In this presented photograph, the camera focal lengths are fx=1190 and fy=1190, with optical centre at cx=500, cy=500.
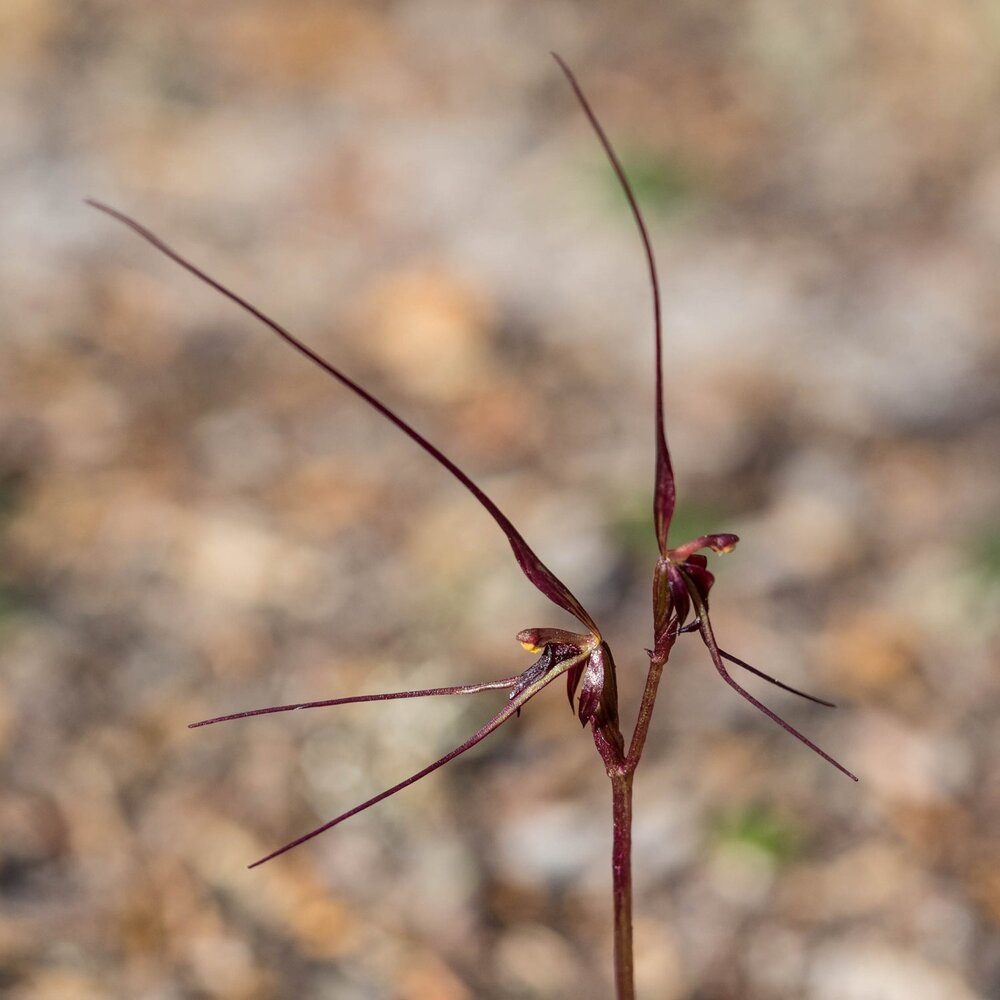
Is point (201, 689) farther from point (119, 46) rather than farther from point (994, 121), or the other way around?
point (994, 121)

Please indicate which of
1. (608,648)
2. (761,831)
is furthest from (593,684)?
(761,831)

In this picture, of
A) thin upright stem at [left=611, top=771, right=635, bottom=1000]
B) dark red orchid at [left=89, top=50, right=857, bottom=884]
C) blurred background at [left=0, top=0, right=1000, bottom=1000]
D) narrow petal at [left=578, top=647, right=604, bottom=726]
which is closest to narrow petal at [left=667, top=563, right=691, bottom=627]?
dark red orchid at [left=89, top=50, right=857, bottom=884]

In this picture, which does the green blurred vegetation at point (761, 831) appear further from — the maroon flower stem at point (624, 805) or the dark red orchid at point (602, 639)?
the dark red orchid at point (602, 639)

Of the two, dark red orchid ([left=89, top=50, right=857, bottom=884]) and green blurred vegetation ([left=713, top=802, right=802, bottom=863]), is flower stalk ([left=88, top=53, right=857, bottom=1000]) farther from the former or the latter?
green blurred vegetation ([left=713, top=802, right=802, bottom=863])

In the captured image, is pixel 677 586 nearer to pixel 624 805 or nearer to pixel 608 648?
pixel 608 648

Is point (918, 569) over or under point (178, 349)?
under

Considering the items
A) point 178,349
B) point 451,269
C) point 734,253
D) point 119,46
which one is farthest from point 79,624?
point 119,46
